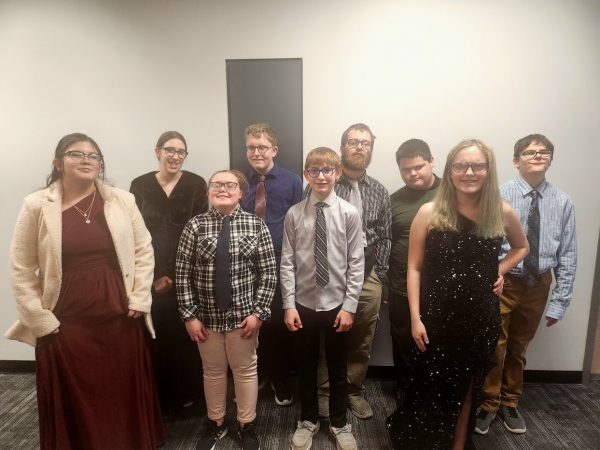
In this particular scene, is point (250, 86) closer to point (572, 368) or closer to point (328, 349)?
point (328, 349)

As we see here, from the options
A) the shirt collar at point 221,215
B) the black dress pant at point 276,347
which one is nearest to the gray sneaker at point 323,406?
the black dress pant at point 276,347

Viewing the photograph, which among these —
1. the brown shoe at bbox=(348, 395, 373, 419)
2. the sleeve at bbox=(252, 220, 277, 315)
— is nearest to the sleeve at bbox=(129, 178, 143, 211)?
the sleeve at bbox=(252, 220, 277, 315)

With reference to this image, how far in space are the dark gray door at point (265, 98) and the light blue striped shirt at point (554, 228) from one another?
4.79 ft

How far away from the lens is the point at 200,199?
6.89 ft

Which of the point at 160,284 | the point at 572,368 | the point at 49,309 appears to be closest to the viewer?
the point at 49,309

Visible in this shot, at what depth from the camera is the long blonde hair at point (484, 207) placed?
1501 millimetres

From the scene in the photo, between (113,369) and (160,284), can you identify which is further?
(160,284)

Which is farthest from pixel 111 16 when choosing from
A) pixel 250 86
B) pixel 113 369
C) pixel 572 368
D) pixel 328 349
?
pixel 572 368

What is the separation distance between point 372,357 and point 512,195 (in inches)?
59.8

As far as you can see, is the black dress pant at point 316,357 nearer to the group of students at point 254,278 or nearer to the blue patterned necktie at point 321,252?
the group of students at point 254,278

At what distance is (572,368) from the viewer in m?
2.47

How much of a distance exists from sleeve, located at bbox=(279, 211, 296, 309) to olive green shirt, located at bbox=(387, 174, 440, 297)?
0.73m

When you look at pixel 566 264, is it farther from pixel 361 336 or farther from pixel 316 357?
pixel 316 357

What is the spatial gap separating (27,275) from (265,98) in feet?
5.50
